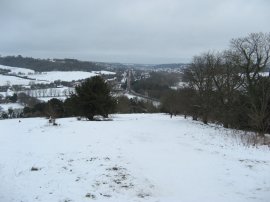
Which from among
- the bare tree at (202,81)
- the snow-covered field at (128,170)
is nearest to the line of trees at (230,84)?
the bare tree at (202,81)

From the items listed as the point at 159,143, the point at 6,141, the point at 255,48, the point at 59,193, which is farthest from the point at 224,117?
the point at 59,193

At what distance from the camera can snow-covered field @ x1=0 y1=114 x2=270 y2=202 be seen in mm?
10055

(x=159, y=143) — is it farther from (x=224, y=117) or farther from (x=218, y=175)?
(x=224, y=117)

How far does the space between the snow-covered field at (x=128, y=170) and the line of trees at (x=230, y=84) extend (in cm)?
1574

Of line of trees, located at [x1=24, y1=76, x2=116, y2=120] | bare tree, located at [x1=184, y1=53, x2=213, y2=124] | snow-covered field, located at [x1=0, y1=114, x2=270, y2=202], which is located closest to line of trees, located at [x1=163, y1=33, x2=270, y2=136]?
bare tree, located at [x1=184, y1=53, x2=213, y2=124]

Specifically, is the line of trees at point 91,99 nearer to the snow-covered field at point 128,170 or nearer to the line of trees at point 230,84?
the line of trees at point 230,84

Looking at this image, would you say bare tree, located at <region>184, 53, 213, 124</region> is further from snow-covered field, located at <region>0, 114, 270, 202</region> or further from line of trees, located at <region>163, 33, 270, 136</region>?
snow-covered field, located at <region>0, 114, 270, 202</region>

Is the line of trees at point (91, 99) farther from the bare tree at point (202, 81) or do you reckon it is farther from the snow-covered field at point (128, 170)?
the snow-covered field at point (128, 170)

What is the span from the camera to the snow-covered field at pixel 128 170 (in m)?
10.1

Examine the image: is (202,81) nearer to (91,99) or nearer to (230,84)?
(230,84)

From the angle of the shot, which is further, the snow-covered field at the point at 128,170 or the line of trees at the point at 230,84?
the line of trees at the point at 230,84

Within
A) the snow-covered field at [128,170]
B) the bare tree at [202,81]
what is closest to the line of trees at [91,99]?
the bare tree at [202,81]

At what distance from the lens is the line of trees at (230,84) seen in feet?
110

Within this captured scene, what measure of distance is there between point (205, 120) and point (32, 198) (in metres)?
30.0
